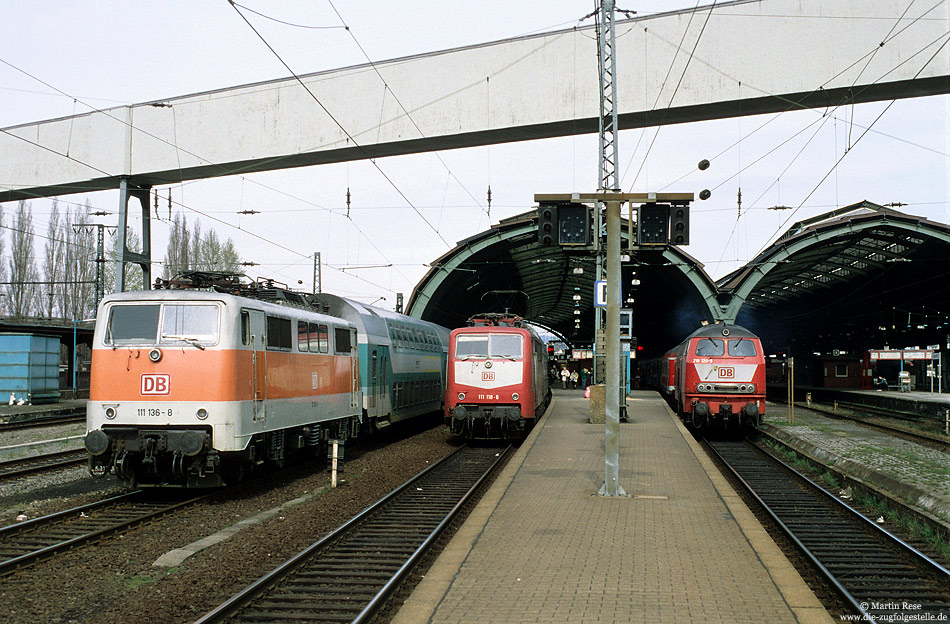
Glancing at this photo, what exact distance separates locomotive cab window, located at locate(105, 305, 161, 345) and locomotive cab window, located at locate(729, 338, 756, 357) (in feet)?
47.9

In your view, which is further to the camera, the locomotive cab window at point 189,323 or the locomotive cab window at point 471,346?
the locomotive cab window at point 471,346

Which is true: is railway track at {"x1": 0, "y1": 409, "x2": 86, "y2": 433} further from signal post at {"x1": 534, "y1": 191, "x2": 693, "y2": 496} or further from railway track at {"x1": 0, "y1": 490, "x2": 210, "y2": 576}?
signal post at {"x1": 534, "y1": 191, "x2": 693, "y2": 496}

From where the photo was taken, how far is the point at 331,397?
16.1m

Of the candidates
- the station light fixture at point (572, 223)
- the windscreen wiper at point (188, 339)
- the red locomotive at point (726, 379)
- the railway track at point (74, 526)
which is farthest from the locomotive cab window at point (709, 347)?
the windscreen wiper at point (188, 339)

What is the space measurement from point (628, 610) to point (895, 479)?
334 inches

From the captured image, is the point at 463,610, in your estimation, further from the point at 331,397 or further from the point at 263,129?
the point at 263,129

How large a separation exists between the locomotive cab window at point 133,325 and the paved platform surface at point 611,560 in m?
5.42

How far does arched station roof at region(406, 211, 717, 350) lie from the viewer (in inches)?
1325

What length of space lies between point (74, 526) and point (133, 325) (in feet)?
9.77

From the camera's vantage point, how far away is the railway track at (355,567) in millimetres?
6715

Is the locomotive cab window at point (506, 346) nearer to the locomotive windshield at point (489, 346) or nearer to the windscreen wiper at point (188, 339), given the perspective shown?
the locomotive windshield at point (489, 346)

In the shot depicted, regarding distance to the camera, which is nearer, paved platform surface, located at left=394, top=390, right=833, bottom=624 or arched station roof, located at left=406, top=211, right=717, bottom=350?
paved platform surface, located at left=394, top=390, right=833, bottom=624

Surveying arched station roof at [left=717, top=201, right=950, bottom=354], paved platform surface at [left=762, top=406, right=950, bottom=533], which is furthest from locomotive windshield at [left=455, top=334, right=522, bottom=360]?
arched station roof at [left=717, top=201, right=950, bottom=354]

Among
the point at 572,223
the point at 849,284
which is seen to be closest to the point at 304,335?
the point at 572,223
